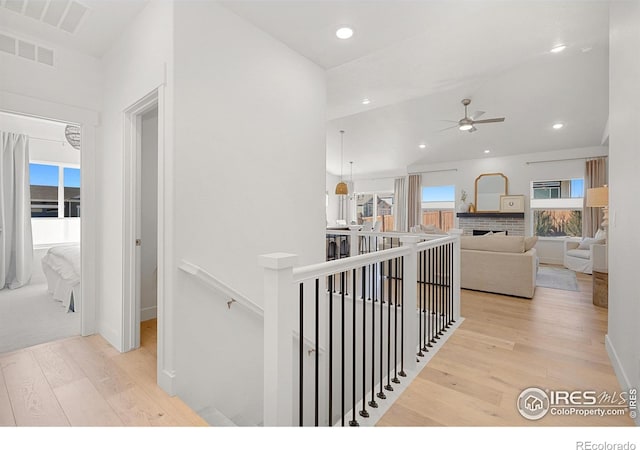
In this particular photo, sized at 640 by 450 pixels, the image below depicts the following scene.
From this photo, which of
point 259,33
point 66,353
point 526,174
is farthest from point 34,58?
point 526,174

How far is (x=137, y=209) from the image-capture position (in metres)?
2.55

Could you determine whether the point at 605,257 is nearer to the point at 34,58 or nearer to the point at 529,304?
the point at 529,304

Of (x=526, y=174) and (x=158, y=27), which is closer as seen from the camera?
(x=158, y=27)

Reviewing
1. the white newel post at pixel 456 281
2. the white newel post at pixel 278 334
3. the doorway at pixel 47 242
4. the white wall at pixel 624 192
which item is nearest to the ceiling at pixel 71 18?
the doorway at pixel 47 242

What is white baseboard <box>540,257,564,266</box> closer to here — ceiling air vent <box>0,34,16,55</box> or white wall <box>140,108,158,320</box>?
white wall <box>140,108,158,320</box>

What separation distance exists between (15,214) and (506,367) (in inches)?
255

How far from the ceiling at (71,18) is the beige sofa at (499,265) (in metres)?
4.79

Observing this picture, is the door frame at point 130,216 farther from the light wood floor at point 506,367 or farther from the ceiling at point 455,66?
the light wood floor at point 506,367

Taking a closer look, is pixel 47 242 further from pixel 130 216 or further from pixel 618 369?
pixel 618 369

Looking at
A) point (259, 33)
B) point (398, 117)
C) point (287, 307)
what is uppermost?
point (398, 117)

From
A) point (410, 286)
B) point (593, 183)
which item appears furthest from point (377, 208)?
point (410, 286)

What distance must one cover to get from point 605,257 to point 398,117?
4.47 meters

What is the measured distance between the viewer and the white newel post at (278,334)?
1216 millimetres

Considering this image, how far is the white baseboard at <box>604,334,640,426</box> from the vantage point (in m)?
1.82
